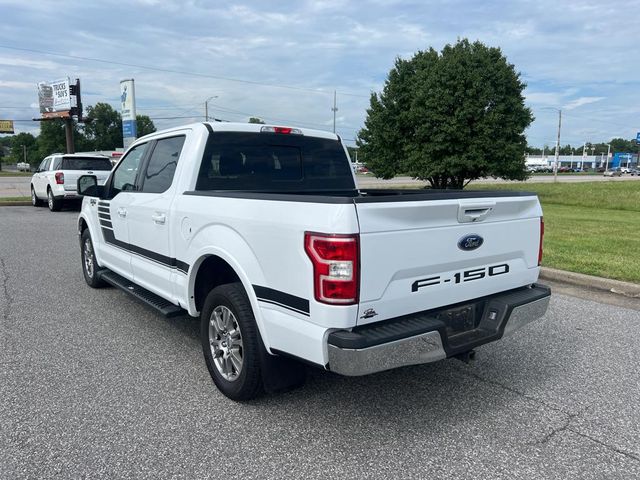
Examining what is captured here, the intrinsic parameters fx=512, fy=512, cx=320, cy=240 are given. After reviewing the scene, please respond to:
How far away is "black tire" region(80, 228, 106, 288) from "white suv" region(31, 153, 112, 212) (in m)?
10.1

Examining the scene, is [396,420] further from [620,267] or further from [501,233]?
[620,267]

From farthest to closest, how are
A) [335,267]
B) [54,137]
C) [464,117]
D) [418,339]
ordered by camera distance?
[54,137] → [464,117] → [418,339] → [335,267]

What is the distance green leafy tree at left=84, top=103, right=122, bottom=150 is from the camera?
100838 millimetres

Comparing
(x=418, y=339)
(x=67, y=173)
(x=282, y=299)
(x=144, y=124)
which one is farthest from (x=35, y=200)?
(x=144, y=124)

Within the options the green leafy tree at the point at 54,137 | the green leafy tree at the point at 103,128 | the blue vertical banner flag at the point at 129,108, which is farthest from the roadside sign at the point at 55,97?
the green leafy tree at the point at 103,128

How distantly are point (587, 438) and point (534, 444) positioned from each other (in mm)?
367

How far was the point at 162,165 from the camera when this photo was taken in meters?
4.65

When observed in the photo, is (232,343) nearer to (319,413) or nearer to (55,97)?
(319,413)

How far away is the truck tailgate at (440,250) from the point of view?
2.80 metres

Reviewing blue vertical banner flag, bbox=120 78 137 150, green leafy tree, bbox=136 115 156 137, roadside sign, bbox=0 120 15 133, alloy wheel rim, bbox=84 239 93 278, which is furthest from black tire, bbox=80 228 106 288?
green leafy tree, bbox=136 115 156 137

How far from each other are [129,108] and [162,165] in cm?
2179

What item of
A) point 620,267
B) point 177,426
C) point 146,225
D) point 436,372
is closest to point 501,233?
point 436,372

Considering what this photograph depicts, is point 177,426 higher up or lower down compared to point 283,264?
lower down

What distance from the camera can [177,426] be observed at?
3240mm
